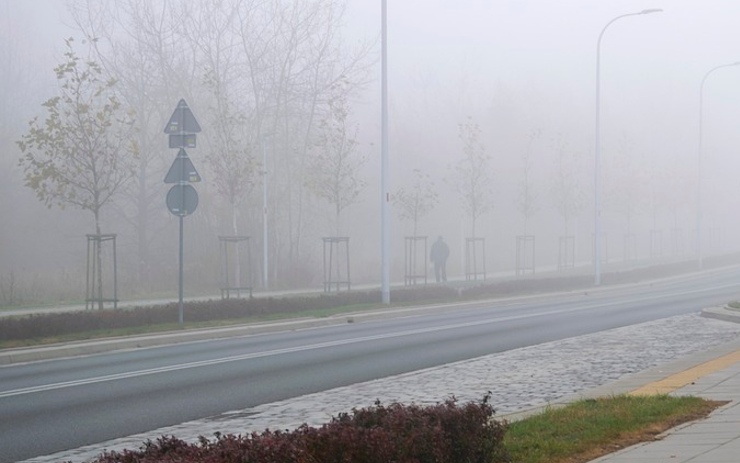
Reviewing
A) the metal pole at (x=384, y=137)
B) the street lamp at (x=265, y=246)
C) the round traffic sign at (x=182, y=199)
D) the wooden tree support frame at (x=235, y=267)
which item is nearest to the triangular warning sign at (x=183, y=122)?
the round traffic sign at (x=182, y=199)

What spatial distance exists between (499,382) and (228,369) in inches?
158

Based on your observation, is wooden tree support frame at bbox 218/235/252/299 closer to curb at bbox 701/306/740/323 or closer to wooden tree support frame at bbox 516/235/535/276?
curb at bbox 701/306/740/323

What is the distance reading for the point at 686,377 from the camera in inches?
550

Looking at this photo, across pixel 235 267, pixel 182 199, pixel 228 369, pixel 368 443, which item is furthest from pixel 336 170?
pixel 368 443

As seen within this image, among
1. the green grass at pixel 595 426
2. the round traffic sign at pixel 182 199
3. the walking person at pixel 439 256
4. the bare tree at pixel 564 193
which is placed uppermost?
the bare tree at pixel 564 193

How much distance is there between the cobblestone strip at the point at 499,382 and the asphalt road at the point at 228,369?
45cm

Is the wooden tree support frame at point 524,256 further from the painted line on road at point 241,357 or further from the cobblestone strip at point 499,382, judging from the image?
the cobblestone strip at point 499,382

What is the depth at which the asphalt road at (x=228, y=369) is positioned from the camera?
456 inches

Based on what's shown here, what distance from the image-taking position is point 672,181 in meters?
88.4

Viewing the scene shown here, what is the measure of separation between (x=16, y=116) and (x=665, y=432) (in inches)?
2014

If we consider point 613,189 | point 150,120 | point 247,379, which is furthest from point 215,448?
point 613,189

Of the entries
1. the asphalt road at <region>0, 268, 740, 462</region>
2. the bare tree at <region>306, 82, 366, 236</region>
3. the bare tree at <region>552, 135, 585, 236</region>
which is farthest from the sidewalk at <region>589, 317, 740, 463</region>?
the bare tree at <region>552, 135, 585, 236</region>

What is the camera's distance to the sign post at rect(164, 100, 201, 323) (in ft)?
76.5

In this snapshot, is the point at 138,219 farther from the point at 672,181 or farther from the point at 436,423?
the point at 672,181
